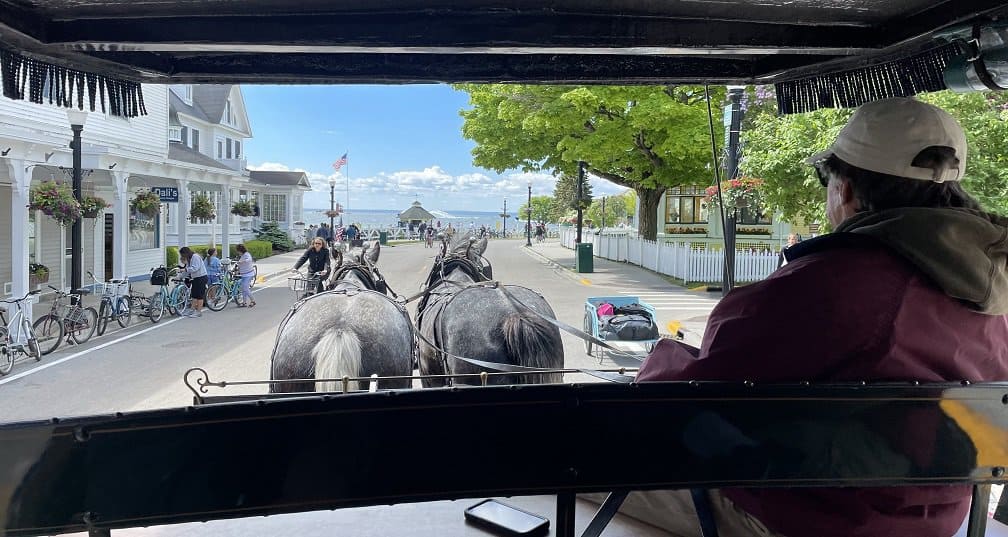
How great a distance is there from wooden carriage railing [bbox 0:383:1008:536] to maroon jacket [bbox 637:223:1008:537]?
0.08 meters

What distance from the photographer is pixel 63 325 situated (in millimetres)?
12297

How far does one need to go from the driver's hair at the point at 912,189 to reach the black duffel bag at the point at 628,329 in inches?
322

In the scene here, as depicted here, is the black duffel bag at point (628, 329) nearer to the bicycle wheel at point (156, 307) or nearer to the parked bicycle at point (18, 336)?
the parked bicycle at point (18, 336)

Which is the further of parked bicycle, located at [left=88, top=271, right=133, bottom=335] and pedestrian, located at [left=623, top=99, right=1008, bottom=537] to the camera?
parked bicycle, located at [left=88, top=271, right=133, bottom=335]

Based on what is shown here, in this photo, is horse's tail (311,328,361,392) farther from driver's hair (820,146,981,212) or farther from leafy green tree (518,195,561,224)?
leafy green tree (518,195,561,224)

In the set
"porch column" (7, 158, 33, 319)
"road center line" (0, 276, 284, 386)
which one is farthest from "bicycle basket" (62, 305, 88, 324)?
"porch column" (7, 158, 33, 319)

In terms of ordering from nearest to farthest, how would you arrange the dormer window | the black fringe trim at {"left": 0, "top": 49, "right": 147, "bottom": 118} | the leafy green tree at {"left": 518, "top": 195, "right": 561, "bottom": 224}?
the black fringe trim at {"left": 0, "top": 49, "right": 147, "bottom": 118}
the dormer window
the leafy green tree at {"left": 518, "top": 195, "right": 561, "bottom": 224}

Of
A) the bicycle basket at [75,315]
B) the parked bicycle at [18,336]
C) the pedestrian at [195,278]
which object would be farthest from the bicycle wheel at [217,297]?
the parked bicycle at [18,336]

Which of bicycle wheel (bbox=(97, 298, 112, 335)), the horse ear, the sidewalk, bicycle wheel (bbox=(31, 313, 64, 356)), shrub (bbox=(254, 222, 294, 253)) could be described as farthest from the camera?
shrub (bbox=(254, 222, 294, 253))

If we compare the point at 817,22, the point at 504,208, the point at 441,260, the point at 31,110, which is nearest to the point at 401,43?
the point at 817,22

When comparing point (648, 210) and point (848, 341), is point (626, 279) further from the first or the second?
point (848, 341)

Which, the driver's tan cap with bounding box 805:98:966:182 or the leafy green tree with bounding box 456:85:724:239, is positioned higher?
the leafy green tree with bounding box 456:85:724:239

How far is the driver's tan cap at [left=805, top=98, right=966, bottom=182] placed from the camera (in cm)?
177

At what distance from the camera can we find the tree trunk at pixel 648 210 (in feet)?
92.8
